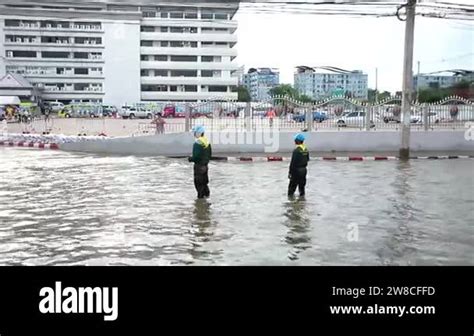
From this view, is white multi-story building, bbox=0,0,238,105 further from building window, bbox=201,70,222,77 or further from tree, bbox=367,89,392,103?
tree, bbox=367,89,392,103

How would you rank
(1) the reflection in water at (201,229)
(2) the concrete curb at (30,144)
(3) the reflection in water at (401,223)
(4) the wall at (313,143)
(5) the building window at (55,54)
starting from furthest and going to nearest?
1. (5) the building window at (55,54)
2. (2) the concrete curb at (30,144)
3. (4) the wall at (313,143)
4. (1) the reflection in water at (201,229)
5. (3) the reflection in water at (401,223)

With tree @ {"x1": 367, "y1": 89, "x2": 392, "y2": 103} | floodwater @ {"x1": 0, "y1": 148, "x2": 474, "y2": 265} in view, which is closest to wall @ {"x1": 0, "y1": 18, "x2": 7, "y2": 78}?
tree @ {"x1": 367, "y1": 89, "x2": 392, "y2": 103}

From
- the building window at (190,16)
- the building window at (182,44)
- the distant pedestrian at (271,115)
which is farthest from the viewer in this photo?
the building window at (182,44)

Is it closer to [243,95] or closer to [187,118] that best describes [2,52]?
[243,95]

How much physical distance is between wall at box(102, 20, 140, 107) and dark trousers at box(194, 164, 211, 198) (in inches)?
2127

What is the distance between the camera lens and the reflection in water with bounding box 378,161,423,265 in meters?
5.88

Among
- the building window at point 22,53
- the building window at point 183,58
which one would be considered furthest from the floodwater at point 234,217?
the building window at point 183,58

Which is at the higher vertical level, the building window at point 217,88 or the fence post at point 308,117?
the building window at point 217,88

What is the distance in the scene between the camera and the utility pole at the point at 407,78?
16.8 metres

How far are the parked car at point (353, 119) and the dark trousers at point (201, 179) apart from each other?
10.4 metres

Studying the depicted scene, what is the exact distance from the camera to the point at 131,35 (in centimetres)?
6262

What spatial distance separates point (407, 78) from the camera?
55.9ft
